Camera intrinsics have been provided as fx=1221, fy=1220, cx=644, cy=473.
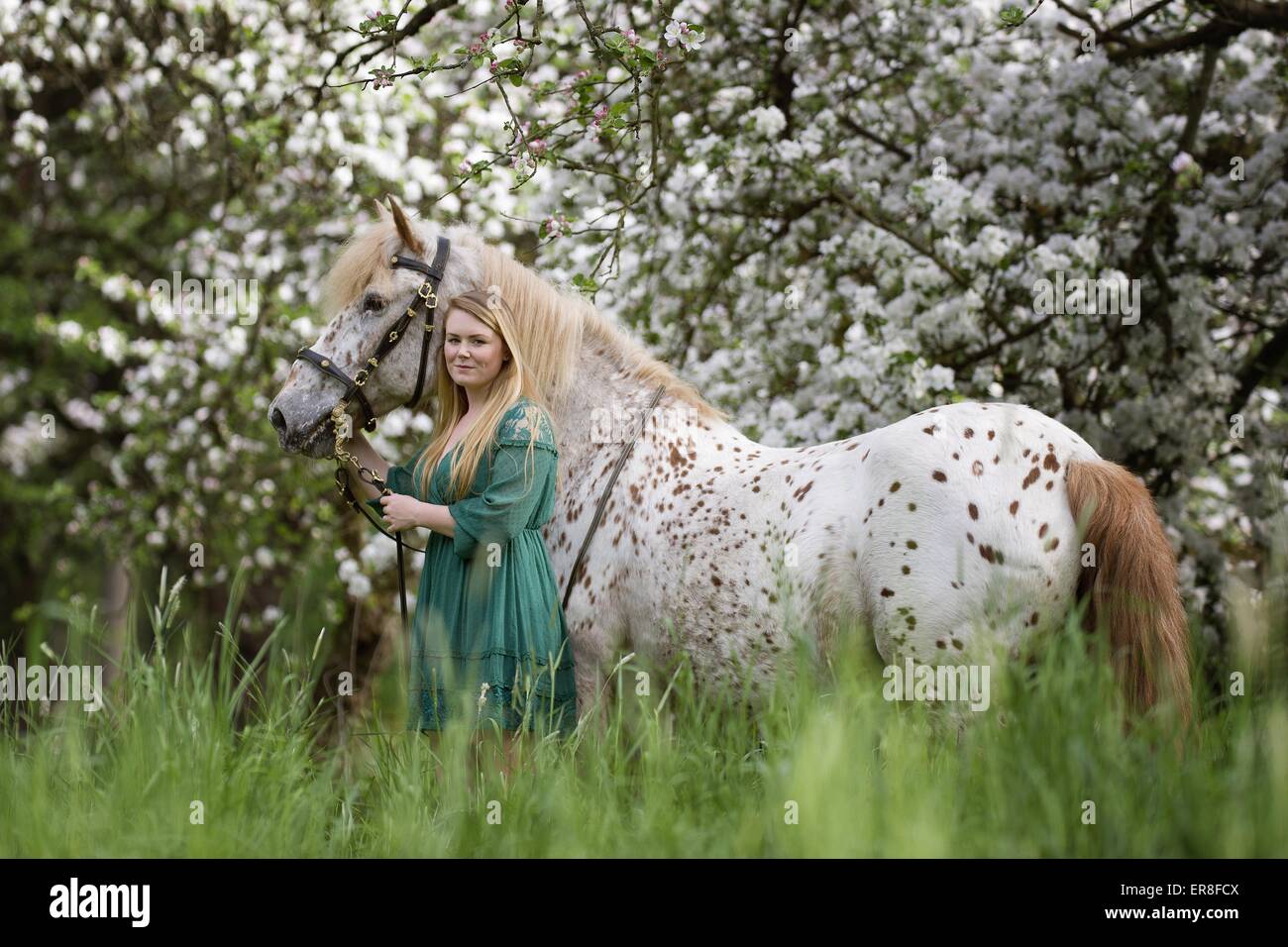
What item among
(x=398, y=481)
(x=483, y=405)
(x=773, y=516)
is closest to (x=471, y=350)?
(x=483, y=405)

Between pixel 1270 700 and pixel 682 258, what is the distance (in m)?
3.95

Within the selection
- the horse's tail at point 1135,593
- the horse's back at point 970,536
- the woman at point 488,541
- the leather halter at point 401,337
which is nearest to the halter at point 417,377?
the leather halter at point 401,337

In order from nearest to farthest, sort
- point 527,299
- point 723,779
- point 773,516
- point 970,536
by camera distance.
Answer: point 723,779, point 970,536, point 773,516, point 527,299

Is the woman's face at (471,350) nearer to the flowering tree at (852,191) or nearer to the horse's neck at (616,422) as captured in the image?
the horse's neck at (616,422)

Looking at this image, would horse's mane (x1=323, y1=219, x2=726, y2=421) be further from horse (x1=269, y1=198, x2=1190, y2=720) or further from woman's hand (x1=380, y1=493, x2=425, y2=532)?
woman's hand (x1=380, y1=493, x2=425, y2=532)

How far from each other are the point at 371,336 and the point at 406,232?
357 mm

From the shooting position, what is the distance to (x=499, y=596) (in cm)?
357

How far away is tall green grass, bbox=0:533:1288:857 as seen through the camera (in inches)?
93.0

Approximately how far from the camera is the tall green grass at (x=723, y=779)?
2363mm

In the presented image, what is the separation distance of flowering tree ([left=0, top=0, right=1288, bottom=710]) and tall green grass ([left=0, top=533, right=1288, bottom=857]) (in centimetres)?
171

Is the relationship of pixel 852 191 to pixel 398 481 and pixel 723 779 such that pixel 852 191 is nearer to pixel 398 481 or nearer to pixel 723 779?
pixel 398 481

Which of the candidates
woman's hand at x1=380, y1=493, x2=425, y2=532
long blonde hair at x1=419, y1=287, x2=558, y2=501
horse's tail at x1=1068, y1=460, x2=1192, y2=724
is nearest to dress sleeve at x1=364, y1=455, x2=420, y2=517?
long blonde hair at x1=419, y1=287, x2=558, y2=501
